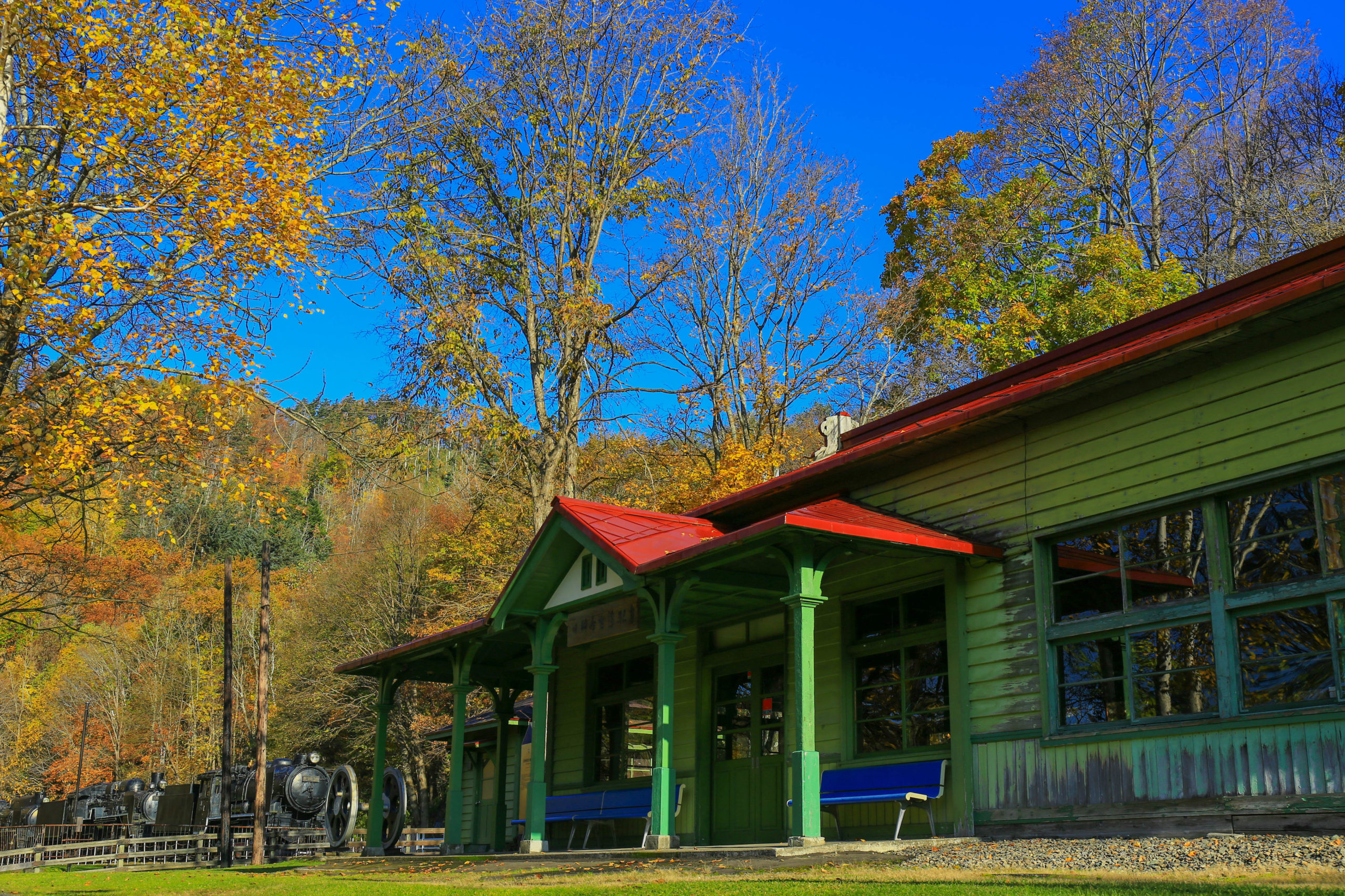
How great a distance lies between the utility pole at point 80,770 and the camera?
105ft

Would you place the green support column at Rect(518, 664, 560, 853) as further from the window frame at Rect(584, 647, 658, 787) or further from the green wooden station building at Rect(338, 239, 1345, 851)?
the window frame at Rect(584, 647, 658, 787)

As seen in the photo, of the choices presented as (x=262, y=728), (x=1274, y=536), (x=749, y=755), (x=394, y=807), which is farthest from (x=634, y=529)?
(x=262, y=728)

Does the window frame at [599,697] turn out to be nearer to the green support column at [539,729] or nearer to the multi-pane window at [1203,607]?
the green support column at [539,729]

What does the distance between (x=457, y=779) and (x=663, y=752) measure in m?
6.05

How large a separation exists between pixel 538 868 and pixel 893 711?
3.75m

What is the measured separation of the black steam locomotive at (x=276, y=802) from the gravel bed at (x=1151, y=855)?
44.3 feet

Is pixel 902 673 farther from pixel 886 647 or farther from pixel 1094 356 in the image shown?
pixel 1094 356

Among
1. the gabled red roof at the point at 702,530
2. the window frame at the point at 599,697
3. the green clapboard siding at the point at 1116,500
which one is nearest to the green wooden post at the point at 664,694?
the gabled red roof at the point at 702,530

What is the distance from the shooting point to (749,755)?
13.5 meters

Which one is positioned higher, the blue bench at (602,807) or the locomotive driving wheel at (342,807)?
the blue bench at (602,807)

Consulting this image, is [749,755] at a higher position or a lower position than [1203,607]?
lower

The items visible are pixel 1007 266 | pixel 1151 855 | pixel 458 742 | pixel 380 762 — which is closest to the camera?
pixel 1151 855

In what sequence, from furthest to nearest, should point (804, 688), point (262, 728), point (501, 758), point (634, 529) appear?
point (262, 728) → point (501, 758) → point (634, 529) → point (804, 688)

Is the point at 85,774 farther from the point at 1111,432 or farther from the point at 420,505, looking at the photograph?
the point at 1111,432
